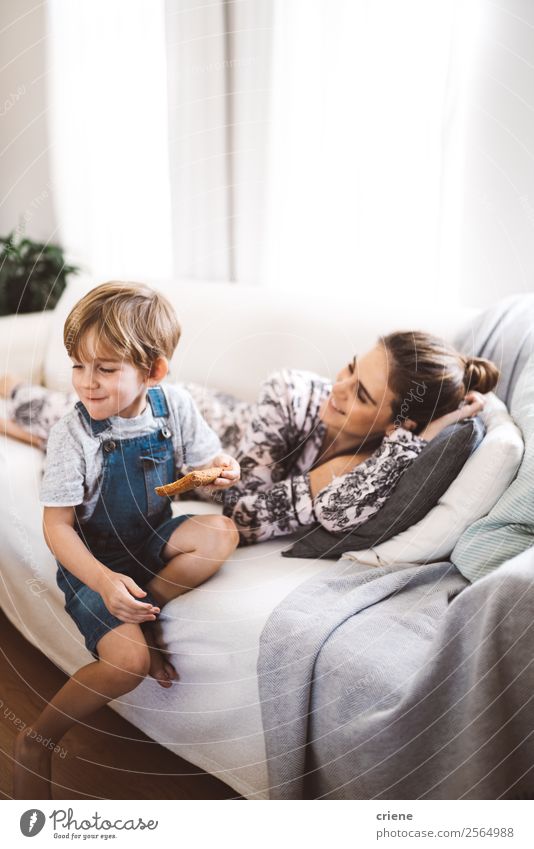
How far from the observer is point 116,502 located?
691 millimetres

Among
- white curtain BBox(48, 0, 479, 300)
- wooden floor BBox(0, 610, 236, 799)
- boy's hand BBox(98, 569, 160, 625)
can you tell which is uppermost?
white curtain BBox(48, 0, 479, 300)

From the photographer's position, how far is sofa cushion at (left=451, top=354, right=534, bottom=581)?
78 cm

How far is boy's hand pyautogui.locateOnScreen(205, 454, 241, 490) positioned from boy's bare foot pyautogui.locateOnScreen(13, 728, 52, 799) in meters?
0.31

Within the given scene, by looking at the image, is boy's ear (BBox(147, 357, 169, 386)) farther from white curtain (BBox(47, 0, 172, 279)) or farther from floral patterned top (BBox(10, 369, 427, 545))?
white curtain (BBox(47, 0, 172, 279))

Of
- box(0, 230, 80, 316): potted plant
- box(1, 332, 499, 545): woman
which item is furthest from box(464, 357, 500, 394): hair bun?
box(0, 230, 80, 316): potted plant

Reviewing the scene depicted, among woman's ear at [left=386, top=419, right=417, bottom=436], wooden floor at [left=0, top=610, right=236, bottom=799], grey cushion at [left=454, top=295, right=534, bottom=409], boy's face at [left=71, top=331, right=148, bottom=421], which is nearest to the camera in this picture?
boy's face at [left=71, top=331, right=148, bottom=421]

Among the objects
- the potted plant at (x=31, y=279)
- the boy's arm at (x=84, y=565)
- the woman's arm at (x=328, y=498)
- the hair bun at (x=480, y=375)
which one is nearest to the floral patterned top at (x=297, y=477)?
the woman's arm at (x=328, y=498)

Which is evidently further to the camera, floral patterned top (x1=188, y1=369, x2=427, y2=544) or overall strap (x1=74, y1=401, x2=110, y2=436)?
floral patterned top (x1=188, y1=369, x2=427, y2=544)

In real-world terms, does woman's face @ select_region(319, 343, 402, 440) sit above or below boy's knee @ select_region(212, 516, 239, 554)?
above

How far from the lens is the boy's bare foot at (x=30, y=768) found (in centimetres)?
71

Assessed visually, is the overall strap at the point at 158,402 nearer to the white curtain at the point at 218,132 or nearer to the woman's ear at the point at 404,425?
the woman's ear at the point at 404,425

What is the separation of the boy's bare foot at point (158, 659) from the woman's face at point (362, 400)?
328mm

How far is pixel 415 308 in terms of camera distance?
107cm
